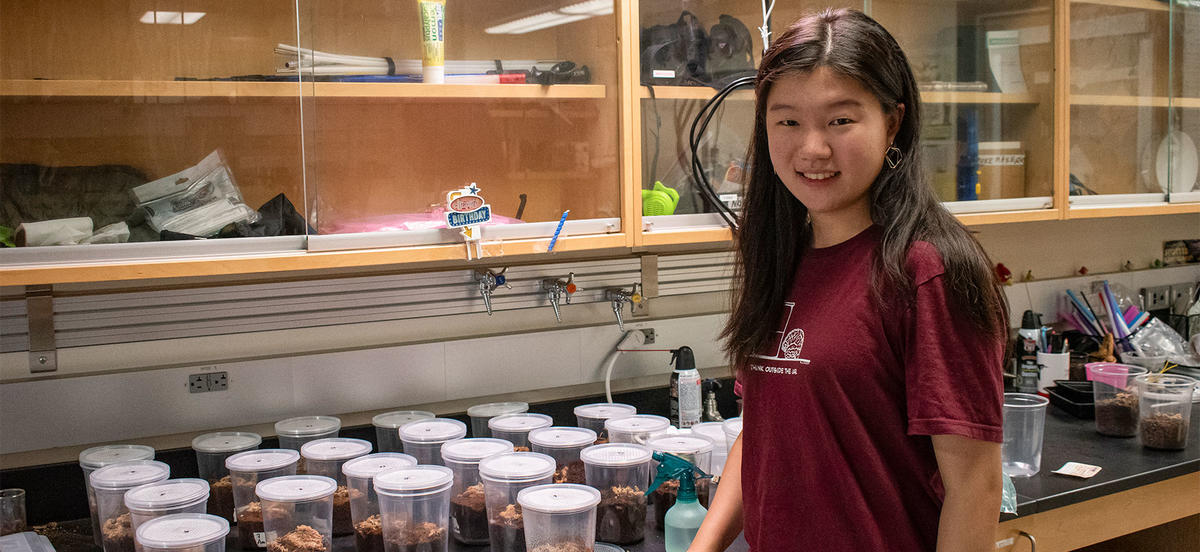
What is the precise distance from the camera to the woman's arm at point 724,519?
135cm

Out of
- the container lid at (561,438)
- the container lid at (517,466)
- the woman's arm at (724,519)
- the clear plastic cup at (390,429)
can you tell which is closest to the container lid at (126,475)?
the clear plastic cup at (390,429)

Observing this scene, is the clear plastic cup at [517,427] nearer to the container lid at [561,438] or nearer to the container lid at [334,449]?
the container lid at [561,438]

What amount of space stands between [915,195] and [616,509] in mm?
849

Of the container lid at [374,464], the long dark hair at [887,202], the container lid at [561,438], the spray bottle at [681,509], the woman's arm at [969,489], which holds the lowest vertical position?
the spray bottle at [681,509]

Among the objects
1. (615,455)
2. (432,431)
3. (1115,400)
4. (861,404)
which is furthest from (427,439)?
(1115,400)

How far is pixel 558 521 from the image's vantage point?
149 cm

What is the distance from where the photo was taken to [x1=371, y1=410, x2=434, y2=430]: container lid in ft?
6.43

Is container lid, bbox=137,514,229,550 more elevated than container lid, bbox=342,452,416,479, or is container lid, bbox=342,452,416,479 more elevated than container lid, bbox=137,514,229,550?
container lid, bbox=342,452,416,479

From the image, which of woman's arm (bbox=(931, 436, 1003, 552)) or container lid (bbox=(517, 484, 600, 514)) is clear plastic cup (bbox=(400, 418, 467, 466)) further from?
woman's arm (bbox=(931, 436, 1003, 552))

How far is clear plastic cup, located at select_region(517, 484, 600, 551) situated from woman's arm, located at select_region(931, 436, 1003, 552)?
24.9 inches

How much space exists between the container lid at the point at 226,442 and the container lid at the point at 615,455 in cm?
68

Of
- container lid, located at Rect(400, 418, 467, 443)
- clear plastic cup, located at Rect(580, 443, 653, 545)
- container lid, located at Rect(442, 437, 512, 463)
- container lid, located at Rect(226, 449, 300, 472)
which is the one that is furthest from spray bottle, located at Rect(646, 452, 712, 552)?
container lid, located at Rect(226, 449, 300, 472)

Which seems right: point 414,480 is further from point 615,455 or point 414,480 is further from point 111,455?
point 111,455

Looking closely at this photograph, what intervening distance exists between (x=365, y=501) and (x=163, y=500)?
0.34 m
